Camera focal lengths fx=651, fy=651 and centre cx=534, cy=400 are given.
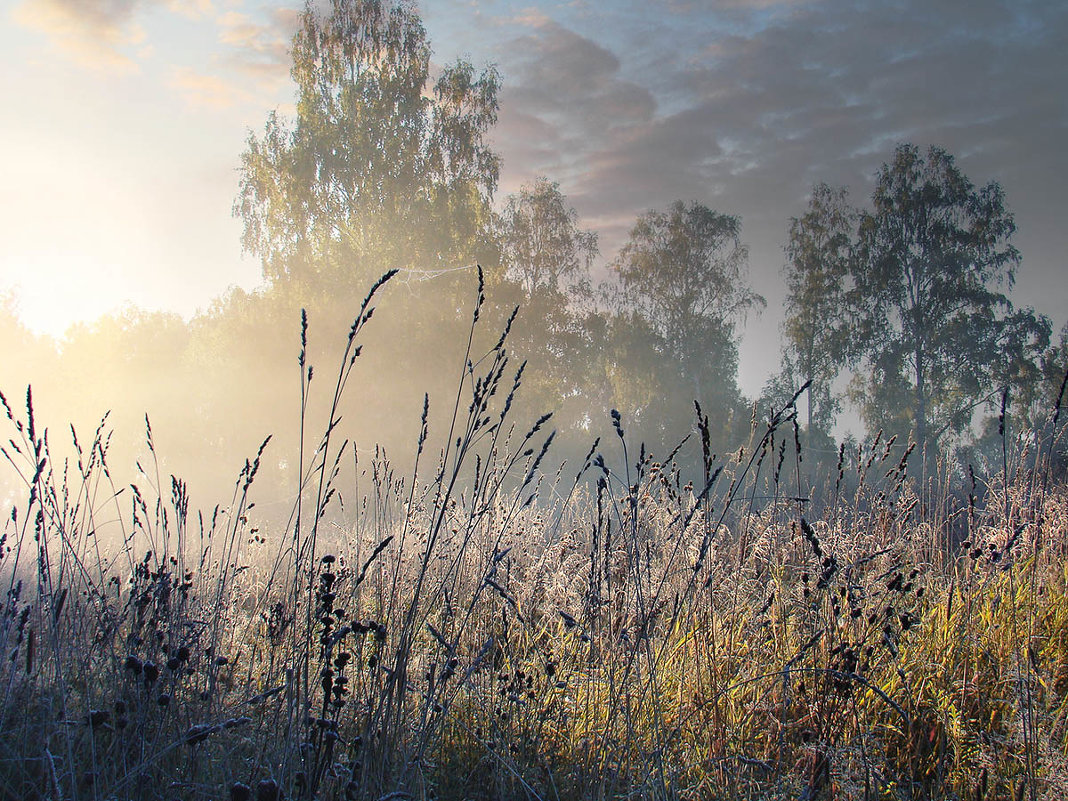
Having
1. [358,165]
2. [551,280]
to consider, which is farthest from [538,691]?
[551,280]

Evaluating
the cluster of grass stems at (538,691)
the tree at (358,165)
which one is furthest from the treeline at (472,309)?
the cluster of grass stems at (538,691)

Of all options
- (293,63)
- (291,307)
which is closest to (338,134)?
(293,63)

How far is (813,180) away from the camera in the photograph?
2656cm

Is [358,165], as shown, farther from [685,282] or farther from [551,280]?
[685,282]

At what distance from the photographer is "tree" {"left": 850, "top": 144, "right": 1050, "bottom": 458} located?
928 inches

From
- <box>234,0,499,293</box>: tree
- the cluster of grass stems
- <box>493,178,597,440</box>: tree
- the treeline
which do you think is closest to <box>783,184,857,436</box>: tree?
the treeline

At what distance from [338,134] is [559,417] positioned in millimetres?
14452

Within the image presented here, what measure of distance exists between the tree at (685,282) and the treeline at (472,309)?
98mm

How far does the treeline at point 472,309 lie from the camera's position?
1930 centimetres

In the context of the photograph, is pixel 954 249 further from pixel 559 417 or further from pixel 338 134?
pixel 338 134

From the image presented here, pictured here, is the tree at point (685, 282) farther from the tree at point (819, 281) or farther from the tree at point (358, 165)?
the tree at point (358, 165)

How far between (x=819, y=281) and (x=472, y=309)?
1387 cm

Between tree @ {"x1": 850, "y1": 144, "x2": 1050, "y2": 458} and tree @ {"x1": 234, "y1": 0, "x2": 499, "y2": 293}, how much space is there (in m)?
16.0

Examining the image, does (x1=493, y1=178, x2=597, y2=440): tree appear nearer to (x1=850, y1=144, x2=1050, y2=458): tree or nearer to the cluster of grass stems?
(x1=850, y1=144, x2=1050, y2=458): tree
